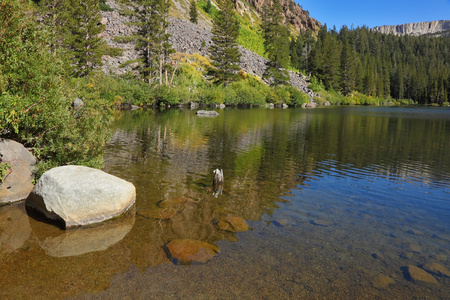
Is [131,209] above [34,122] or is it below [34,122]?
below

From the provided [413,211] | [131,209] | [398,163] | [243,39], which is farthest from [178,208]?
[243,39]

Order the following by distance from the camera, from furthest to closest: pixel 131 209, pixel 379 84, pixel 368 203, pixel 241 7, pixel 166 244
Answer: pixel 241 7 → pixel 379 84 → pixel 368 203 → pixel 131 209 → pixel 166 244

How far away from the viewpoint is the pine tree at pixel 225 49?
7013 cm

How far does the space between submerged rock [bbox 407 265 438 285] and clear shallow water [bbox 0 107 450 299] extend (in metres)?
0.14

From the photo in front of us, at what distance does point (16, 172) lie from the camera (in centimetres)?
944

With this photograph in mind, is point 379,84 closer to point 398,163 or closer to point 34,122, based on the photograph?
point 398,163

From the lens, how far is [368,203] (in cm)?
1093

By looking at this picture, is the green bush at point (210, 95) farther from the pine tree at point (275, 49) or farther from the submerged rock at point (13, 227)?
the submerged rock at point (13, 227)

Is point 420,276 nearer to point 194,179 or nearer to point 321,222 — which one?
point 321,222

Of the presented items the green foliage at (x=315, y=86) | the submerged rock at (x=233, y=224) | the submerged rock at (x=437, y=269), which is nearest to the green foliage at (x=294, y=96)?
the green foliage at (x=315, y=86)

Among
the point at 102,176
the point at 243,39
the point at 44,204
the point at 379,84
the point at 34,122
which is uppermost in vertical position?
the point at 243,39

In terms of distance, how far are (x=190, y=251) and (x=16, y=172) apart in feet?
20.9

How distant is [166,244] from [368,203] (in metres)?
7.49

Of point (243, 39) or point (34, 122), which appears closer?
point (34, 122)
